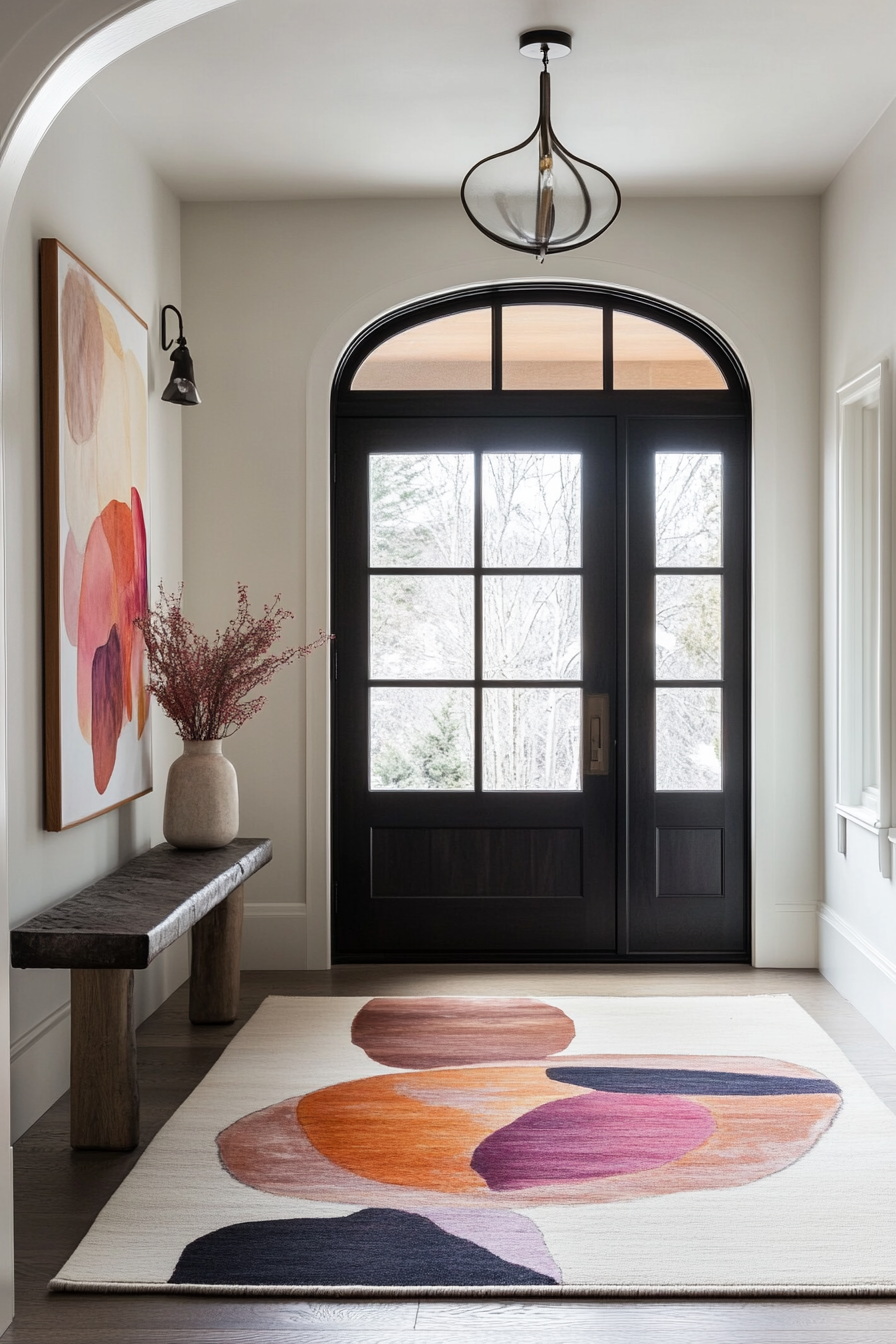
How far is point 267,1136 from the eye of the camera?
2.85m

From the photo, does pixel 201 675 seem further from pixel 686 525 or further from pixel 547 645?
pixel 686 525

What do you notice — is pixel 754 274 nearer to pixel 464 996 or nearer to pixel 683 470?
pixel 683 470

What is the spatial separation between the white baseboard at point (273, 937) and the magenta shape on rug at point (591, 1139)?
5.67ft

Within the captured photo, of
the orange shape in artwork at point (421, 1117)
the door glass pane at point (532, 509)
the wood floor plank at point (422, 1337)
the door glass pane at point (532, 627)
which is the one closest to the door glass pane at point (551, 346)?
the door glass pane at point (532, 509)

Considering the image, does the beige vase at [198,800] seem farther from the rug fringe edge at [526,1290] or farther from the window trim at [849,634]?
the window trim at [849,634]

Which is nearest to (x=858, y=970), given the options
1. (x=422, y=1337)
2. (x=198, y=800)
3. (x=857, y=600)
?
(x=857, y=600)

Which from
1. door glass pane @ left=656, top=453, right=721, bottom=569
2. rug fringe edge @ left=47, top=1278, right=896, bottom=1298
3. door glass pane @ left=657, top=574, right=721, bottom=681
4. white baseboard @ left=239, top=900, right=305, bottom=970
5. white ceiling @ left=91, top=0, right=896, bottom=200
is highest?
white ceiling @ left=91, top=0, right=896, bottom=200

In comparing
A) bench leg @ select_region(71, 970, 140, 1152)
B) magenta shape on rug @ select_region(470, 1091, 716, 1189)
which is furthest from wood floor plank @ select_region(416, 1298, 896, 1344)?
bench leg @ select_region(71, 970, 140, 1152)

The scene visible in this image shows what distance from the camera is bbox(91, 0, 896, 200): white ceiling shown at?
10.3 feet

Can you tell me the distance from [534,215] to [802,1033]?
2628mm

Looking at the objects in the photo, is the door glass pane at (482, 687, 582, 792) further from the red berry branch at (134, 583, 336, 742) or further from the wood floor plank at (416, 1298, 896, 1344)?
the wood floor plank at (416, 1298, 896, 1344)

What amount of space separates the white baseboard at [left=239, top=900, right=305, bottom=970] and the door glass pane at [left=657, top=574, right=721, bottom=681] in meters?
1.75

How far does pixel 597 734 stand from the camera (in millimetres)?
4609

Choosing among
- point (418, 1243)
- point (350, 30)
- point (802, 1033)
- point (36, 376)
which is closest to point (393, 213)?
point (350, 30)
